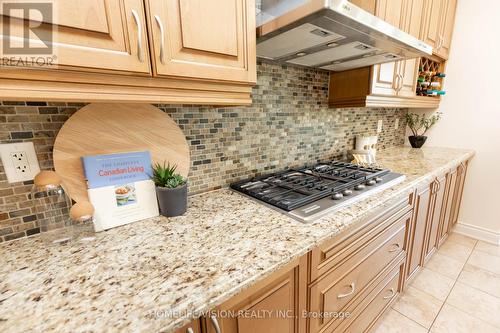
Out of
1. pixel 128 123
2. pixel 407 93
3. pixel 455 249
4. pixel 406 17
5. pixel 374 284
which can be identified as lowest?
pixel 455 249

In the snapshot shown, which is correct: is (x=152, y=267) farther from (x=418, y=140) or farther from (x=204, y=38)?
(x=418, y=140)

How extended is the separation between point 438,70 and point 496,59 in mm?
394

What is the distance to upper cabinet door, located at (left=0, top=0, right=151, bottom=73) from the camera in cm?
50

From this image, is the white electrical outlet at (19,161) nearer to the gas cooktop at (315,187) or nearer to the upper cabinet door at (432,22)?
the gas cooktop at (315,187)

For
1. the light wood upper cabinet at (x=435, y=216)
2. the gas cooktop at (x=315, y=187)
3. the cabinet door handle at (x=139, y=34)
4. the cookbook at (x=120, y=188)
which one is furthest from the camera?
the light wood upper cabinet at (x=435, y=216)

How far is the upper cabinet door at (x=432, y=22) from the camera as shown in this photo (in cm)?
169

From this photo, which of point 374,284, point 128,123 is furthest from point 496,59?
point 128,123

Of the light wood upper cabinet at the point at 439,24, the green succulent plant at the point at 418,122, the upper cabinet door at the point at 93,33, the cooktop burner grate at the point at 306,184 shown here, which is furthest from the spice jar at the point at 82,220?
the green succulent plant at the point at 418,122

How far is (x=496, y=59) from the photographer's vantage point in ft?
6.51

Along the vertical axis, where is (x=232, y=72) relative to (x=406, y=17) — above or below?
below

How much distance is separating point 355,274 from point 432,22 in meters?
2.03

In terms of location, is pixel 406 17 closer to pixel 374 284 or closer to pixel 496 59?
pixel 496 59

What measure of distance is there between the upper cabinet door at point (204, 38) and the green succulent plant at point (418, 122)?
2.37 meters

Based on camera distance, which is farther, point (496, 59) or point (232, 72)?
point (496, 59)
